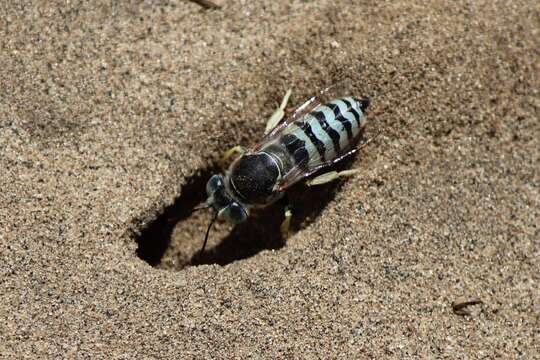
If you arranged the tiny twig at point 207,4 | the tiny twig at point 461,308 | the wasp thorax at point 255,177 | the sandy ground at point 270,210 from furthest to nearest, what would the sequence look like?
the tiny twig at point 207,4
the wasp thorax at point 255,177
the tiny twig at point 461,308
the sandy ground at point 270,210

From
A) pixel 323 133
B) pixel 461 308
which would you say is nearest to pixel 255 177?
pixel 323 133

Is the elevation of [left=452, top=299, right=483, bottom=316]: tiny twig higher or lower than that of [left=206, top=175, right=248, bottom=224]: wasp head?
lower

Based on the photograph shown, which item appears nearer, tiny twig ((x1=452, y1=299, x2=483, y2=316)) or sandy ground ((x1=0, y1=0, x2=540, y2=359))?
sandy ground ((x1=0, y1=0, x2=540, y2=359))

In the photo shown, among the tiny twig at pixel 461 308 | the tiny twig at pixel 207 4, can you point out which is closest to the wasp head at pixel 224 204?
the tiny twig at pixel 207 4

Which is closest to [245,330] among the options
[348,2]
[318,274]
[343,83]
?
[318,274]

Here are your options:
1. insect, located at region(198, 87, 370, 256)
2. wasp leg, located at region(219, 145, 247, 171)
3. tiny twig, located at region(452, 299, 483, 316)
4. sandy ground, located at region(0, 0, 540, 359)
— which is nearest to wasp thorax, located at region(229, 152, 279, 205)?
insect, located at region(198, 87, 370, 256)

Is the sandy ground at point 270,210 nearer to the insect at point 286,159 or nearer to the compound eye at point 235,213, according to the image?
the insect at point 286,159

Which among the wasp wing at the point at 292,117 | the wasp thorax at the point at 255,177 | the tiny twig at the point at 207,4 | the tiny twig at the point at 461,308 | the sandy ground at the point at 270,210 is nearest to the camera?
the sandy ground at the point at 270,210

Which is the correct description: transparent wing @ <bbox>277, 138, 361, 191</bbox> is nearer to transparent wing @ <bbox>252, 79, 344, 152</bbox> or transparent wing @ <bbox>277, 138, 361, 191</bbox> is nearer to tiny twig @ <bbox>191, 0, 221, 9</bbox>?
transparent wing @ <bbox>252, 79, 344, 152</bbox>
